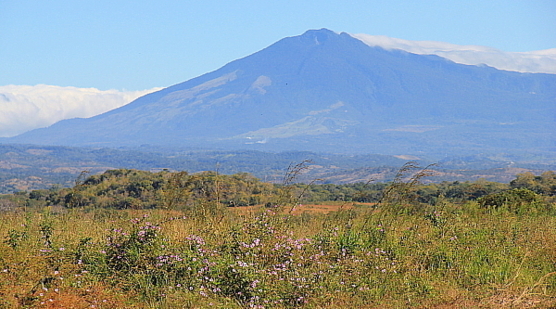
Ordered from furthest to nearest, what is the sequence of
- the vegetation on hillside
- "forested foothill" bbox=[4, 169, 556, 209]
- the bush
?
"forested foothill" bbox=[4, 169, 556, 209] < the bush < the vegetation on hillside

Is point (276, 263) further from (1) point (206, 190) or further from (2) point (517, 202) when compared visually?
(1) point (206, 190)

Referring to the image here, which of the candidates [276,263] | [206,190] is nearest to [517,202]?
[276,263]

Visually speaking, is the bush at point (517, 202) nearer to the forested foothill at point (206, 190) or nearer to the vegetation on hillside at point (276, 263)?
the vegetation on hillside at point (276, 263)

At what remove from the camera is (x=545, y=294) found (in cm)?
613

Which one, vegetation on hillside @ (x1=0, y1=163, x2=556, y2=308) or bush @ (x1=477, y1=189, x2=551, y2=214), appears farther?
bush @ (x1=477, y1=189, x2=551, y2=214)

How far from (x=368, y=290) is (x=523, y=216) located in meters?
4.79

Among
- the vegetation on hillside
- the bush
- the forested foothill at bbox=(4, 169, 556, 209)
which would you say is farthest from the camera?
the forested foothill at bbox=(4, 169, 556, 209)

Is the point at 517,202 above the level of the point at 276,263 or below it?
below

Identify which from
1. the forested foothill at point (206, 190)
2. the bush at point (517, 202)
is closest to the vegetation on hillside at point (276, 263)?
the bush at point (517, 202)

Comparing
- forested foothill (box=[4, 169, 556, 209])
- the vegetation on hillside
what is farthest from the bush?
forested foothill (box=[4, 169, 556, 209])

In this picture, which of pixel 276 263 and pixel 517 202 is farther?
pixel 517 202

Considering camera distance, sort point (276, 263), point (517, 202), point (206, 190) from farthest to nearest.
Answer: point (206, 190) → point (517, 202) → point (276, 263)

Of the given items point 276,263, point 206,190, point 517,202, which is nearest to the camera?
point 276,263

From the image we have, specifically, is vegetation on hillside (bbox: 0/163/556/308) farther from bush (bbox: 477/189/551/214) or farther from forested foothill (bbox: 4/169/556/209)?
forested foothill (bbox: 4/169/556/209)
